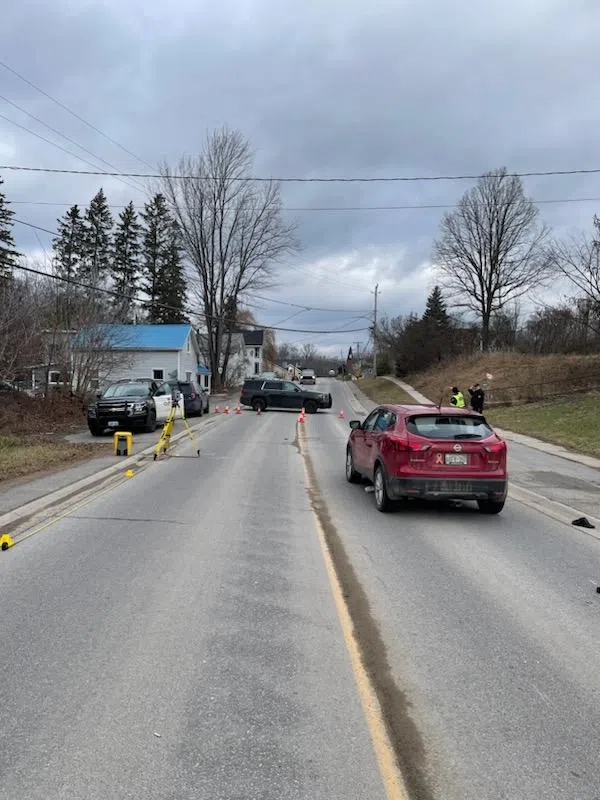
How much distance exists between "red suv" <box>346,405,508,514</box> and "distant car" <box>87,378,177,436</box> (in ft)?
43.1

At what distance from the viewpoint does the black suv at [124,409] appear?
66.0 ft

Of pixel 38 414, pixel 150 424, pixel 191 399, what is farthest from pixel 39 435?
pixel 191 399

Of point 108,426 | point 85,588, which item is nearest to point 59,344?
point 108,426

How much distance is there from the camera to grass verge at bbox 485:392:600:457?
1938 centimetres

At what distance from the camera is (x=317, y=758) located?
9.77ft

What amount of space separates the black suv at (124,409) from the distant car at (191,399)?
691 centimetres

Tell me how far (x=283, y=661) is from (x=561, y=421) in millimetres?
22146

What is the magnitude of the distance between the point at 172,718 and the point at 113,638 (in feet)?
3.93

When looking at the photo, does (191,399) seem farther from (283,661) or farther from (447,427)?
(283,661)

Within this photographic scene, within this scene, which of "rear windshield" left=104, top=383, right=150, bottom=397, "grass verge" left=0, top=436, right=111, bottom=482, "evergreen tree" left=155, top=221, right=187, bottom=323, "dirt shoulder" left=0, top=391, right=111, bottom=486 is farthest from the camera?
"evergreen tree" left=155, top=221, right=187, bottom=323

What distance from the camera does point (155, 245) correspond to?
233ft

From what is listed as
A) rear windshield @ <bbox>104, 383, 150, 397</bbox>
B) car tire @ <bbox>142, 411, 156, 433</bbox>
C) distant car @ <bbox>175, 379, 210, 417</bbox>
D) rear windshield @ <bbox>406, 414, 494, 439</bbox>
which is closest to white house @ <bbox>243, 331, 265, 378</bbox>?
distant car @ <bbox>175, 379, 210, 417</bbox>

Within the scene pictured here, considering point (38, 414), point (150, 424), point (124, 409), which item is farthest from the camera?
point (38, 414)

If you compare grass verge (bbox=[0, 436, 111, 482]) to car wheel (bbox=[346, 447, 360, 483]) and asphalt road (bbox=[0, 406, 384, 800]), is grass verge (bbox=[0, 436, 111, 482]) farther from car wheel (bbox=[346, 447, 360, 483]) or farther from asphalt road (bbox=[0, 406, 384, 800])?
car wheel (bbox=[346, 447, 360, 483])
